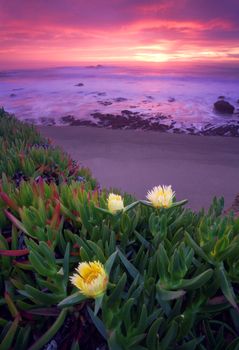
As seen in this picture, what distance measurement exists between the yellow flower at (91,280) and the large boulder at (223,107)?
4.60 m

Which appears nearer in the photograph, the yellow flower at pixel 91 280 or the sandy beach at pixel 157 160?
the yellow flower at pixel 91 280

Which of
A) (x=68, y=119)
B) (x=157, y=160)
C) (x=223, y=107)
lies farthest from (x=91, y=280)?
(x=68, y=119)

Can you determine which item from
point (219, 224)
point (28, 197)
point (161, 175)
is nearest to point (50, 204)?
point (28, 197)

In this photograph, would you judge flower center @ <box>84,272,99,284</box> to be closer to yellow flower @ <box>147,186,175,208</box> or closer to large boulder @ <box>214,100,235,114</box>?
yellow flower @ <box>147,186,175,208</box>

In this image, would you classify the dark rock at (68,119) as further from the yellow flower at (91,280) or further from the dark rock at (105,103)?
the yellow flower at (91,280)

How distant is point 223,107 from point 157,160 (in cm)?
146

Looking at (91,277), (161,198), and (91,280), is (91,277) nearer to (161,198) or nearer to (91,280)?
(91,280)

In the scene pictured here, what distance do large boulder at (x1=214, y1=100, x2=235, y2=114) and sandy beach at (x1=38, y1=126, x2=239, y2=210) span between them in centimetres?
50

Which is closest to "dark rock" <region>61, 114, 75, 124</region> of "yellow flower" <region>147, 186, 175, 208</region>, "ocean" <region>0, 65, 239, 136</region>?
"ocean" <region>0, 65, 239, 136</region>

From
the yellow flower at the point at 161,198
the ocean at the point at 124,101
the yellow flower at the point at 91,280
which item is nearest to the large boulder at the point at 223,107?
the ocean at the point at 124,101

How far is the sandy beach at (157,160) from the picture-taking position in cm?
372

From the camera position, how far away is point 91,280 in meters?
0.83

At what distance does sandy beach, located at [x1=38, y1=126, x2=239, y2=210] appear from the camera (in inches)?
147

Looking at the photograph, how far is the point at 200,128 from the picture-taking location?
16.3 ft
